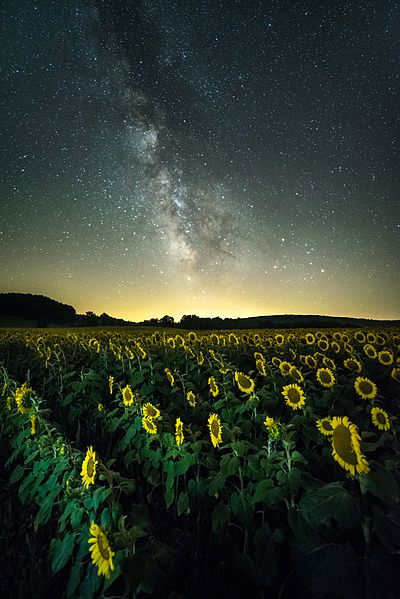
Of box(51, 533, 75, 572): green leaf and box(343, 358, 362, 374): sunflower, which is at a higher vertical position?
box(343, 358, 362, 374): sunflower

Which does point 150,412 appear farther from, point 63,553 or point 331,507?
point 331,507

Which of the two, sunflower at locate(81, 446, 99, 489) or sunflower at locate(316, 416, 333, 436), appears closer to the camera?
sunflower at locate(81, 446, 99, 489)

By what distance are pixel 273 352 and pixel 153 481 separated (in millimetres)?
3629

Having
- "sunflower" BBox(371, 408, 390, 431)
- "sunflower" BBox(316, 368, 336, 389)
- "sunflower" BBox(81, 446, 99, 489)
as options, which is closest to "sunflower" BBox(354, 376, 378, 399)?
"sunflower" BBox(371, 408, 390, 431)

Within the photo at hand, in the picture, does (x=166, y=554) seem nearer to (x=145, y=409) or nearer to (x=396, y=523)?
(x=396, y=523)

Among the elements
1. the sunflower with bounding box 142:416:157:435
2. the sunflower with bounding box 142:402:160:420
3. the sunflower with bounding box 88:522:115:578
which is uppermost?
the sunflower with bounding box 142:402:160:420

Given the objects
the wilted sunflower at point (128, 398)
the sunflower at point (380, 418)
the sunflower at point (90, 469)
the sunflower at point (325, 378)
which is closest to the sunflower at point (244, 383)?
the sunflower at point (325, 378)

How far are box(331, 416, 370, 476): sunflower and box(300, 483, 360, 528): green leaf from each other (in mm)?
142

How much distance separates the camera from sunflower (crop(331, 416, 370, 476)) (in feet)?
6.48

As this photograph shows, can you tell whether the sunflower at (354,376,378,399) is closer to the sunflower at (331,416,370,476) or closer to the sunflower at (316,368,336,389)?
the sunflower at (316,368,336,389)

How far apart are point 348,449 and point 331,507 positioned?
36 centimetres

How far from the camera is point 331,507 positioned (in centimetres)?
186

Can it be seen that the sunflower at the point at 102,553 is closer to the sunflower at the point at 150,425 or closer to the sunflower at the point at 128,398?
the sunflower at the point at 150,425

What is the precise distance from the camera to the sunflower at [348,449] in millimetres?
1977
